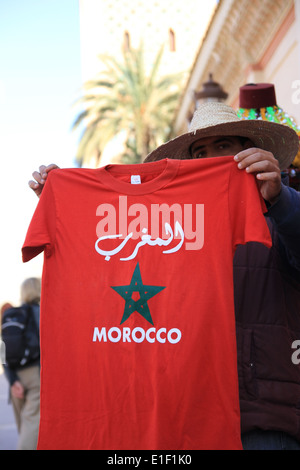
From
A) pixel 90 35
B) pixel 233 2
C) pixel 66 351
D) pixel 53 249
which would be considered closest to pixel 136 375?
pixel 66 351

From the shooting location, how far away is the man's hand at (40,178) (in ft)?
9.71

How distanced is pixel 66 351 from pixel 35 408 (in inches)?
154

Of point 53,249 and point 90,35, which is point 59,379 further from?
point 90,35

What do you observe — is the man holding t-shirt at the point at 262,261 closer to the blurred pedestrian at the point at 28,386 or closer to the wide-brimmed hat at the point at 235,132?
the wide-brimmed hat at the point at 235,132

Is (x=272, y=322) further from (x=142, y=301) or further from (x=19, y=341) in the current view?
(x=19, y=341)

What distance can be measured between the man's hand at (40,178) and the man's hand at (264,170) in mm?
955

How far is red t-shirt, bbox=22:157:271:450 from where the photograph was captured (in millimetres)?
2598

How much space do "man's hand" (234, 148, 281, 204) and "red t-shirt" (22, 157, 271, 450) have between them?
0.05 m

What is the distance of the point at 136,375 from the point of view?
2.65 metres

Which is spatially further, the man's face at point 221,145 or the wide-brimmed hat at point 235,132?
the man's face at point 221,145

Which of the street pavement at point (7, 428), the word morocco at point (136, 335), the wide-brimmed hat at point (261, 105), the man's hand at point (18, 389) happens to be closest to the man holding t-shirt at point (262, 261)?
the word morocco at point (136, 335)

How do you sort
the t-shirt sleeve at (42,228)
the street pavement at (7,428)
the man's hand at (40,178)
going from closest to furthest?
the t-shirt sleeve at (42,228), the man's hand at (40,178), the street pavement at (7,428)

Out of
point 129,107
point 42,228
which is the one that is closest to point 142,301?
point 42,228

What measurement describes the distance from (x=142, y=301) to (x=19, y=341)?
12.3 ft
